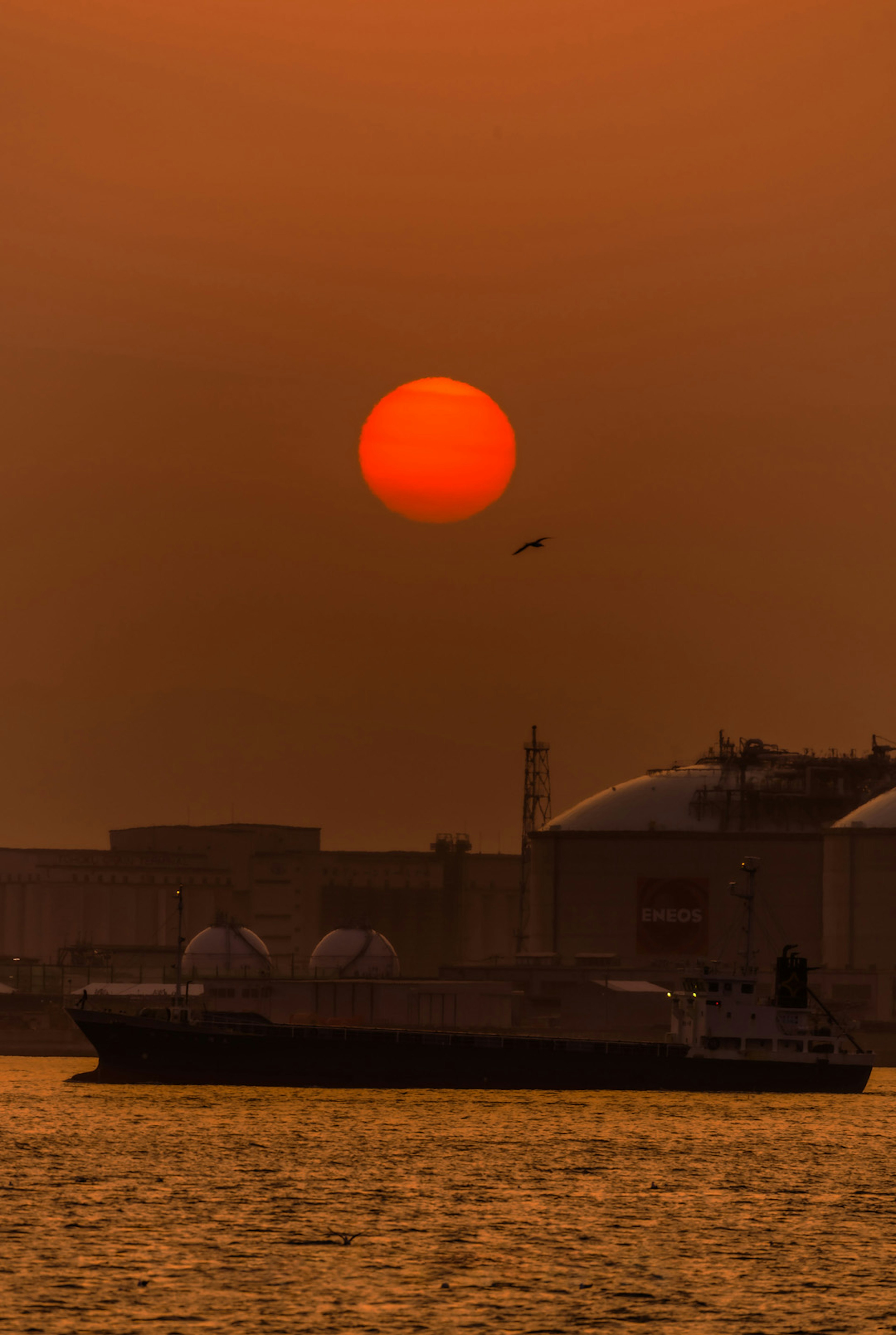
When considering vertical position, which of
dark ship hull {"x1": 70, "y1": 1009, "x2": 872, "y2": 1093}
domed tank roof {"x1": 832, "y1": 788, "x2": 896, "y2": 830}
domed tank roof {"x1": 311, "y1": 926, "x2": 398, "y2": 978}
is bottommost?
dark ship hull {"x1": 70, "y1": 1009, "x2": 872, "y2": 1093}

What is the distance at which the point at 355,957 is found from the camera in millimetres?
146250

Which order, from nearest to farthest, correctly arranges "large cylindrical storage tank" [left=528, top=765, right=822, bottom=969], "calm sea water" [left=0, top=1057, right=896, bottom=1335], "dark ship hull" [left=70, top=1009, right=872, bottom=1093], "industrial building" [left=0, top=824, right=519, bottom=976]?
"calm sea water" [left=0, top=1057, right=896, bottom=1335] < "dark ship hull" [left=70, top=1009, right=872, bottom=1093] < "large cylindrical storage tank" [left=528, top=765, right=822, bottom=969] < "industrial building" [left=0, top=824, right=519, bottom=976]

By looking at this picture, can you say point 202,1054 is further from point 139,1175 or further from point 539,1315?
point 539,1315

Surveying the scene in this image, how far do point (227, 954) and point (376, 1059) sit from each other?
178 feet

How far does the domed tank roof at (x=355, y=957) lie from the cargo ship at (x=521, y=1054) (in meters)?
48.4

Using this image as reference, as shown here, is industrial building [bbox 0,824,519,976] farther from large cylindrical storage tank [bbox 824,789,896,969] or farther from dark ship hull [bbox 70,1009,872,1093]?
dark ship hull [bbox 70,1009,872,1093]

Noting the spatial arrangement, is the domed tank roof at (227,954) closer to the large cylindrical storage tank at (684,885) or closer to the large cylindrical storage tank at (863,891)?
the large cylindrical storage tank at (684,885)

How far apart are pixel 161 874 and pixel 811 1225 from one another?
134903mm

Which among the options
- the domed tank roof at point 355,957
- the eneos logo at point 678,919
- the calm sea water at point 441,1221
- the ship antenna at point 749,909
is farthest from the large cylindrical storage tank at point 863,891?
the calm sea water at point 441,1221

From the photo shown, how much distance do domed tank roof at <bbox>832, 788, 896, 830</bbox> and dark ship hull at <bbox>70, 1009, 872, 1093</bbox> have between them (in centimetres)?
3796

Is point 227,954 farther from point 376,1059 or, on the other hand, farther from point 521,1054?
point 521,1054

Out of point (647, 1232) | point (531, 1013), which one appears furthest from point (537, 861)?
point (647, 1232)

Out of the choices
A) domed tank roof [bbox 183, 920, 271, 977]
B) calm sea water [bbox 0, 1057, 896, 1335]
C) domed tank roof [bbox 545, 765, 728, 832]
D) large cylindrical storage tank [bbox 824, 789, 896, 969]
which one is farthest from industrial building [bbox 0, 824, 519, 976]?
calm sea water [bbox 0, 1057, 896, 1335]

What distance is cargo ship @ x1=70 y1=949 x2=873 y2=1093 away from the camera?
299 feet
